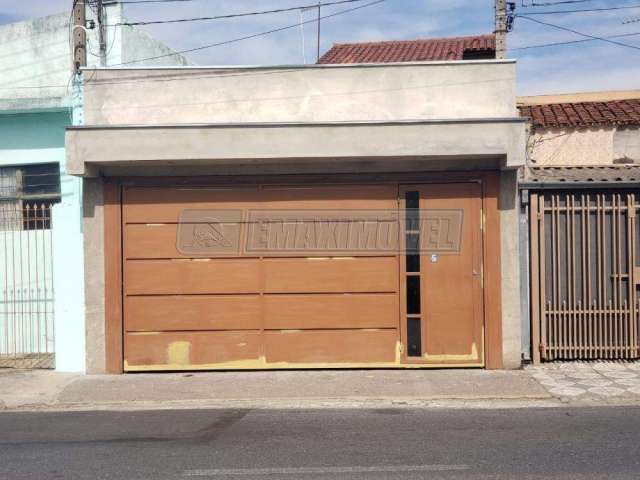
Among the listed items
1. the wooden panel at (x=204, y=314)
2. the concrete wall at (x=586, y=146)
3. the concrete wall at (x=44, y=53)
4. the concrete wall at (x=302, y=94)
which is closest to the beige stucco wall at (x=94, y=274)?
the wooden panel at (x=204, y=314)

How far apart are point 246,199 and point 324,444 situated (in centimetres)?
436

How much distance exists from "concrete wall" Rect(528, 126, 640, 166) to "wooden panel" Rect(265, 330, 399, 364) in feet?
17.5

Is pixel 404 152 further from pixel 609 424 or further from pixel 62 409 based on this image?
pixel 62 409

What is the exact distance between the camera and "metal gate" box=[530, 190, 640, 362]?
390 inches

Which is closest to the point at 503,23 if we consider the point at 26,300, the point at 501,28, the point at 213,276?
the point at 501,28

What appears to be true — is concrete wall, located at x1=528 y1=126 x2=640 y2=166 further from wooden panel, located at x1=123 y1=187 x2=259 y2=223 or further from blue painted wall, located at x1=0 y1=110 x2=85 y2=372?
blue painted wall, located at x1=0 y1=110 x2=85 y2=372

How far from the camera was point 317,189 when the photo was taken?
32.8ft

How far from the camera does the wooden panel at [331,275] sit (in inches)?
393

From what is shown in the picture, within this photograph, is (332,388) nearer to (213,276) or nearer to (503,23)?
(213,276)

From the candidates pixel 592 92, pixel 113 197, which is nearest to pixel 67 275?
pixel 113 197

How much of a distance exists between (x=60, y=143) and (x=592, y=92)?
11.1 metres

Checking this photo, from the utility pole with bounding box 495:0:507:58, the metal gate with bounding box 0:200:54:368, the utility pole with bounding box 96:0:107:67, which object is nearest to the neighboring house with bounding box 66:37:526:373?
the metal gate with bounding box 0:200:54:368

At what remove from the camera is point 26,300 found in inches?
423

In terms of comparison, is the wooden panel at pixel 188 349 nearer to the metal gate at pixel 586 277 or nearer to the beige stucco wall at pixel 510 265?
the beige stucco wall at pixel 510 265
